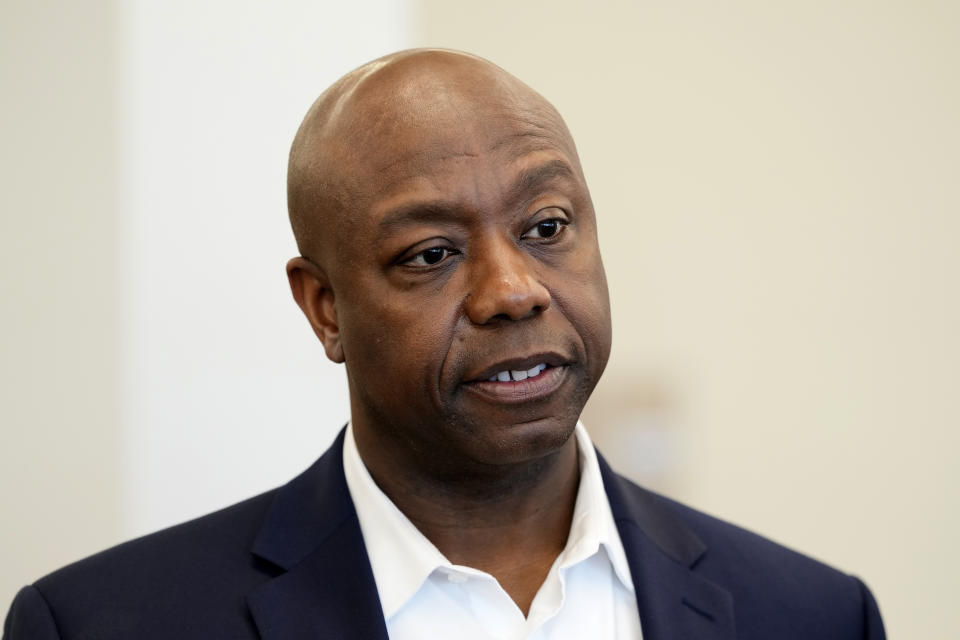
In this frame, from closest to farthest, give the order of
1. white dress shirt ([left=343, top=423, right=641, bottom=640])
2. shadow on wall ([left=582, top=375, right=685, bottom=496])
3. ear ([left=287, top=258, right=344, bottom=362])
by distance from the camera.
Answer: white dress shirt ([left=343, top=423, right=641, bottom=640]) → ear ([left=287, top=258, right=344, bottom=362]) → shadow on wall ([left=582, top=375, right=685, bottom=496])

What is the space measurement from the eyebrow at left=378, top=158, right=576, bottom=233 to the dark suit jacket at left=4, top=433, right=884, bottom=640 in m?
0.45

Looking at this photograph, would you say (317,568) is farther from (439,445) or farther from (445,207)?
(445,207)

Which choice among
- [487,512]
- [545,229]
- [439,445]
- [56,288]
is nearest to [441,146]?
[545,229]

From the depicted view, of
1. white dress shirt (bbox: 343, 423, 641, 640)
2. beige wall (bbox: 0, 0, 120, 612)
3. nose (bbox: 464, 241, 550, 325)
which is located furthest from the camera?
beige wall (bbox: 0, 0, 120, 612)

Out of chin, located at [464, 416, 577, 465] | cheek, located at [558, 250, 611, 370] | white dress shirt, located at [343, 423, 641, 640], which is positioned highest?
cheek, located at [558, 250, 611, 370]

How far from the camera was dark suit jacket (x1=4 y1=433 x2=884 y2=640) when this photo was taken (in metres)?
1.75

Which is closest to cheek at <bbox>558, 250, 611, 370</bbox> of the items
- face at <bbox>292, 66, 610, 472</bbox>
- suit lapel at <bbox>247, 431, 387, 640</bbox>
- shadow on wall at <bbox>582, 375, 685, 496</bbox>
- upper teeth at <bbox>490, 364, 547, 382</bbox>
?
face at <bbox>292, 66, 610, 472</bbox>

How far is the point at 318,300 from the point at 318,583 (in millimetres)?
460

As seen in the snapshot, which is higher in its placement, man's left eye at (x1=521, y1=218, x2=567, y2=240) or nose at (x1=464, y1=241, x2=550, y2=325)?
man's left eye at (x1=521, y1=218, x2=567, y2=240)

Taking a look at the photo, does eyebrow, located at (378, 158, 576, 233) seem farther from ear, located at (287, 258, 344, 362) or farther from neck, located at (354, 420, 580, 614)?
neck, located at (354, 420, 580, 614)

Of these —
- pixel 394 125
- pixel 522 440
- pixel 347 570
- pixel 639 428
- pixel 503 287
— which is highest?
pixel 394 125

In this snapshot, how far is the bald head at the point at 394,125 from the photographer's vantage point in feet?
5.68

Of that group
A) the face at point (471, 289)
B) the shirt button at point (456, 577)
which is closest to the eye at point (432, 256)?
the face at point (471, 289)

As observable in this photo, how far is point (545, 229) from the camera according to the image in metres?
1.77
